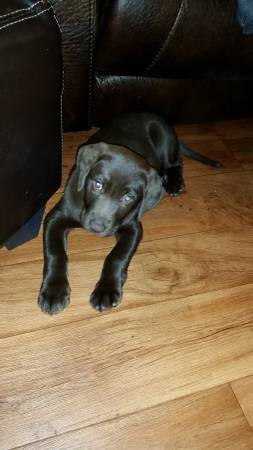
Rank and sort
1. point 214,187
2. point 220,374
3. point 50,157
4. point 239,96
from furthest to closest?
point 239,96 < point 214,187 < point 50,157 < point 220,374

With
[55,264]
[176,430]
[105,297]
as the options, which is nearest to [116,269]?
[105,297]

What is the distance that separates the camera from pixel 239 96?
285 cm

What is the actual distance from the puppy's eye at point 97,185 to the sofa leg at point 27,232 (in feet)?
1.03

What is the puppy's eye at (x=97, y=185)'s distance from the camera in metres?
1.97

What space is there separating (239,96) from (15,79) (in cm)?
163

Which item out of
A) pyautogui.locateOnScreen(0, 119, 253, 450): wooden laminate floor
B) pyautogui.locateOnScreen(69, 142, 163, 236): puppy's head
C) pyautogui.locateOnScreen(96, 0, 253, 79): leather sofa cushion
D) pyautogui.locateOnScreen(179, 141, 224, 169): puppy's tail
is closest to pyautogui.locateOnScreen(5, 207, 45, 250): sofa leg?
pyautogui.locateOnScreen(0, 119, 253, 450): wooden laminate floor

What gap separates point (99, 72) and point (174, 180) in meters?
0.65

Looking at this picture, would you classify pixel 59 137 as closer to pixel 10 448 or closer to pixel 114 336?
pixel 114 336

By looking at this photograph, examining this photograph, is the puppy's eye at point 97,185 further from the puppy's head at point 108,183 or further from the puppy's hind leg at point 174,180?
the puppy's hind leg at point 174,180

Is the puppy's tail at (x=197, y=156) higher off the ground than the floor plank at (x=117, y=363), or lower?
higher

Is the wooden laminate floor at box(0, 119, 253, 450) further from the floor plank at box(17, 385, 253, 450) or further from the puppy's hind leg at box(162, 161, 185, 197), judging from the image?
the puppy's hind leg at box(162, 161, 185, 197)

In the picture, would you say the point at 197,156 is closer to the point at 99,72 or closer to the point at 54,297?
the point at 99,72

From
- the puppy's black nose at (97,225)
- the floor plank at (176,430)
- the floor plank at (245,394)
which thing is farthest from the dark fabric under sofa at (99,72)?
the floor plank at (245,394)

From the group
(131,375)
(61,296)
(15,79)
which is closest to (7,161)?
(15,79)
